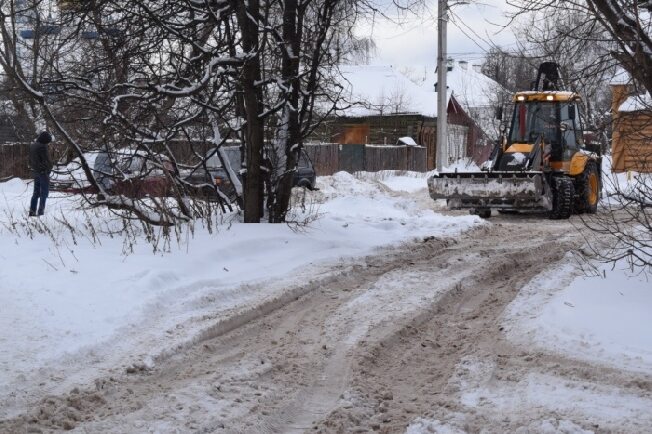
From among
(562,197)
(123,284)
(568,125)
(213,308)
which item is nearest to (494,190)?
(562,197)

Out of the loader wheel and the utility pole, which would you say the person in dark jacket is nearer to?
the loader wheel

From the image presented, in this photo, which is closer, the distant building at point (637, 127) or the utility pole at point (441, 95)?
the distant building at point (637, 127)

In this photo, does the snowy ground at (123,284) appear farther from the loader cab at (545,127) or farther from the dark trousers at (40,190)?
the loader cab at (545,127)

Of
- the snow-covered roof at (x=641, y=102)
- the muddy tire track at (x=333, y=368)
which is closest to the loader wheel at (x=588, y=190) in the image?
the muddy tire track at (x=333, y=368)

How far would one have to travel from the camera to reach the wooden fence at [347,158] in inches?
1096

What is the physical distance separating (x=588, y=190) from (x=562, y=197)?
1634 millimetres

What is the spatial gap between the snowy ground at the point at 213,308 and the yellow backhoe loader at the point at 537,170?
5.64 m

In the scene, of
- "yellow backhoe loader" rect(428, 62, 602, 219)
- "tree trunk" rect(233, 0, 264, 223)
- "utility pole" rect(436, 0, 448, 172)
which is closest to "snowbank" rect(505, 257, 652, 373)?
"tree trunk" rect(233, 0, 264, 223)

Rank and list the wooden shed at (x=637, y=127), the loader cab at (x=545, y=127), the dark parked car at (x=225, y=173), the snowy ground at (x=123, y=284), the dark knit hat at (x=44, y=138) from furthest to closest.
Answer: the loader cab at (x=545, y=127)
the dark knit hat at (x=44, y=138)
the dark parked car at (x=225, y=173)
the wooden shed at (x=637, y=127)
the snowy ground at (x=123, y=284)

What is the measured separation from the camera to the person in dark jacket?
15.7 m

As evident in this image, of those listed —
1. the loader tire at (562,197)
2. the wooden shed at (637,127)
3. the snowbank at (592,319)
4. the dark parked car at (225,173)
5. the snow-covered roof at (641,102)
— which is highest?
the snow-covered roof at (641,102)

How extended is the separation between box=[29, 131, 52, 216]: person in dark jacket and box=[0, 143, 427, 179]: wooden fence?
1054cm

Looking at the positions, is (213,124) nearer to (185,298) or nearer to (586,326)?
(185,298)

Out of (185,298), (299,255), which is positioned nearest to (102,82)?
(299,255)
